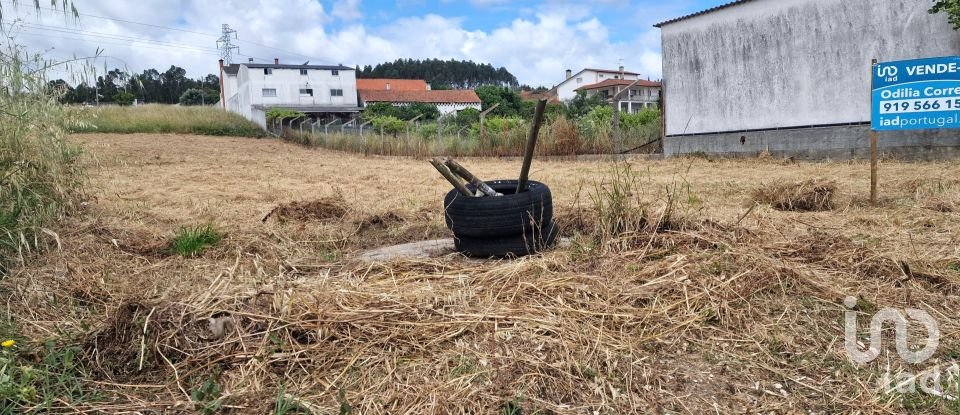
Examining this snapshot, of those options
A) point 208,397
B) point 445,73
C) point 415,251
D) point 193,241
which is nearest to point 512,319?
point 208,397

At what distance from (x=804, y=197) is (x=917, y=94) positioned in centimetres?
173

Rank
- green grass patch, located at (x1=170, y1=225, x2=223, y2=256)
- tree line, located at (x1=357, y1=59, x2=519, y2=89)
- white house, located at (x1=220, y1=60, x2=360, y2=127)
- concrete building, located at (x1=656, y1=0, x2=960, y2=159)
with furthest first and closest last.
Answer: tree line, located at (x1=357, y1=59, x2=519, y2=89), white house, located at (x1=220, y1=60, x2=360, y2=127), concrete building, located at (x1=656, y1=0, x2=960, y2=159), green grass patch, located at (x1=170, y1=225, x2=223, y2=256)

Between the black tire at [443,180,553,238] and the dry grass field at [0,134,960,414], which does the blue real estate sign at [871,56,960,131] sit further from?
the black tire at [443,180,553,238]

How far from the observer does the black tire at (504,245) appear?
4.25 metres

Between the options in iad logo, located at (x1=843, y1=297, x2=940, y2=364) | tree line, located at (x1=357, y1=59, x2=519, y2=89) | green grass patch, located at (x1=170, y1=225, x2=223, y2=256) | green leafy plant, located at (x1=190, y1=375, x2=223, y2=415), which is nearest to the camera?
green leafy plant, located at (x1=190, y1=375, x2=223, y2=415)

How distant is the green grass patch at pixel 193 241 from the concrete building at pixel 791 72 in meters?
7.88

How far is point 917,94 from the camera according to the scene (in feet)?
21.4

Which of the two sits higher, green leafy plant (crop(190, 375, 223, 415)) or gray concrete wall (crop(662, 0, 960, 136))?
gray concrete wall (crop(662, 0, 960, 136))

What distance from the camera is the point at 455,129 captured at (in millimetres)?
22156

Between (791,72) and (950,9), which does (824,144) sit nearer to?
(791,72)

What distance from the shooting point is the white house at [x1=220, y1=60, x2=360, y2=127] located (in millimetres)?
53312

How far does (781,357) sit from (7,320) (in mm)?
3610

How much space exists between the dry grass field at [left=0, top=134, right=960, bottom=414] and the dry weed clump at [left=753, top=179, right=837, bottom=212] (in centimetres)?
126

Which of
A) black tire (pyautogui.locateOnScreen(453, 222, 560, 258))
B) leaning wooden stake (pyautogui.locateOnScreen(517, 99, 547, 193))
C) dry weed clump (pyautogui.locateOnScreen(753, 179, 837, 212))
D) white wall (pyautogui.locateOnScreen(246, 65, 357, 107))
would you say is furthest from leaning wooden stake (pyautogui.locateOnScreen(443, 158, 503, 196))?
white wall (pyautogui.locateOnScreen(246, 65, 357, 107))
